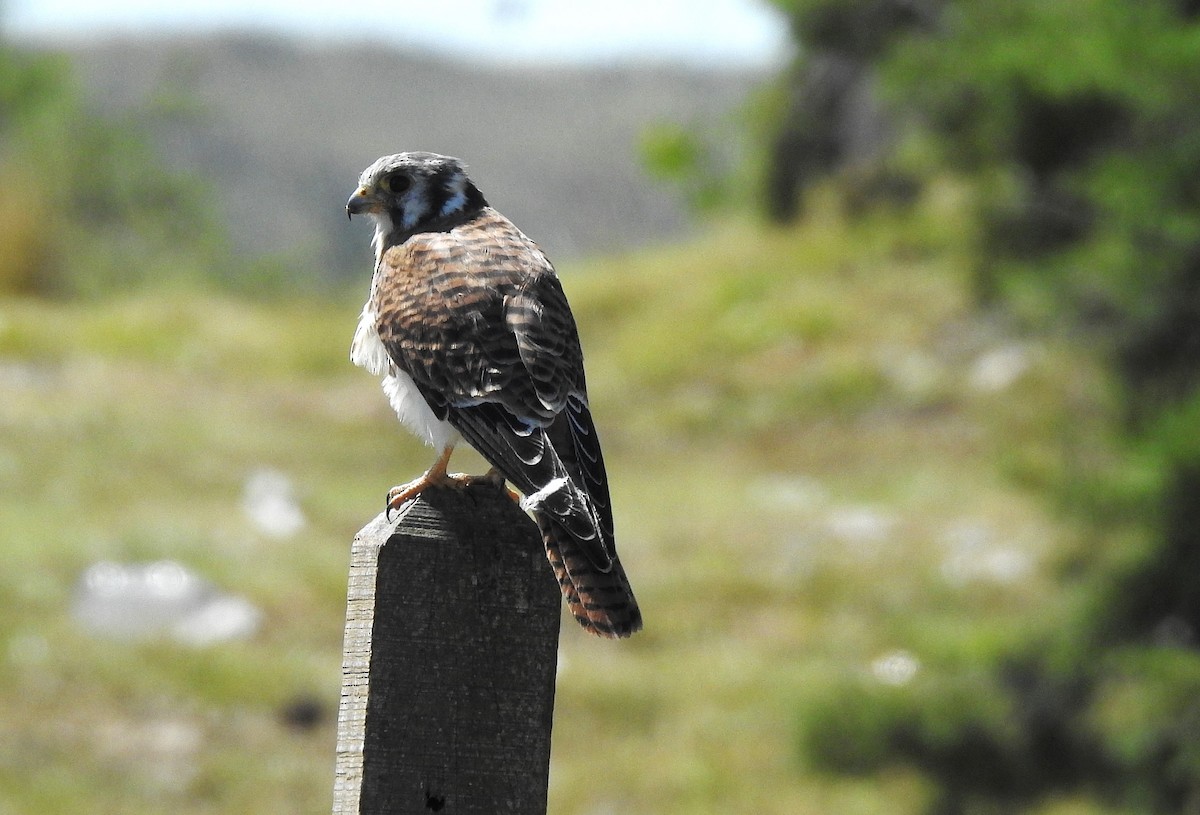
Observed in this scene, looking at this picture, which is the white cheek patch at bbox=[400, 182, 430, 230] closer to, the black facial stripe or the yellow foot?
the black facial stripe

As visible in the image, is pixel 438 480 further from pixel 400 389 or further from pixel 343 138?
pixel 343 138

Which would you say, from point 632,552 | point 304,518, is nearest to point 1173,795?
point 632,552

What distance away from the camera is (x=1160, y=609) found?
717cm

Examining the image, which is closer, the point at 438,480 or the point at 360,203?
the point at 438,480

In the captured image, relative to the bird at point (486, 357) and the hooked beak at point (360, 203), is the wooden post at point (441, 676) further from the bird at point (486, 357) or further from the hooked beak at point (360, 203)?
the hooked beak at point (360, 203)

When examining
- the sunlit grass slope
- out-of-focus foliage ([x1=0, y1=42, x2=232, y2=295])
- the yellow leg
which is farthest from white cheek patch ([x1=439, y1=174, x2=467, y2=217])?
out-of-focus foliage ([x1=0, y1=42, x2=232, y2=295])

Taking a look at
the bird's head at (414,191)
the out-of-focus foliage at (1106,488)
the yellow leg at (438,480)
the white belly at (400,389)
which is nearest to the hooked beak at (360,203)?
the bird's head at (414,191)

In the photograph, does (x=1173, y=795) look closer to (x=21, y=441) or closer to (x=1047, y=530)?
(x=1047, y=530)

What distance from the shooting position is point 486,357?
3158 millimetres

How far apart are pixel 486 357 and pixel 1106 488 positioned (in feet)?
13.8

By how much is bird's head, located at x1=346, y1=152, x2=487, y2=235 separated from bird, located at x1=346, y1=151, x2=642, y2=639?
1cm

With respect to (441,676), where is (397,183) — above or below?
above

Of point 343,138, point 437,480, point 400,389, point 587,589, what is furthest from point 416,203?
point 343,138

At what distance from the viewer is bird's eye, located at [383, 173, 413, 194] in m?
3.81
